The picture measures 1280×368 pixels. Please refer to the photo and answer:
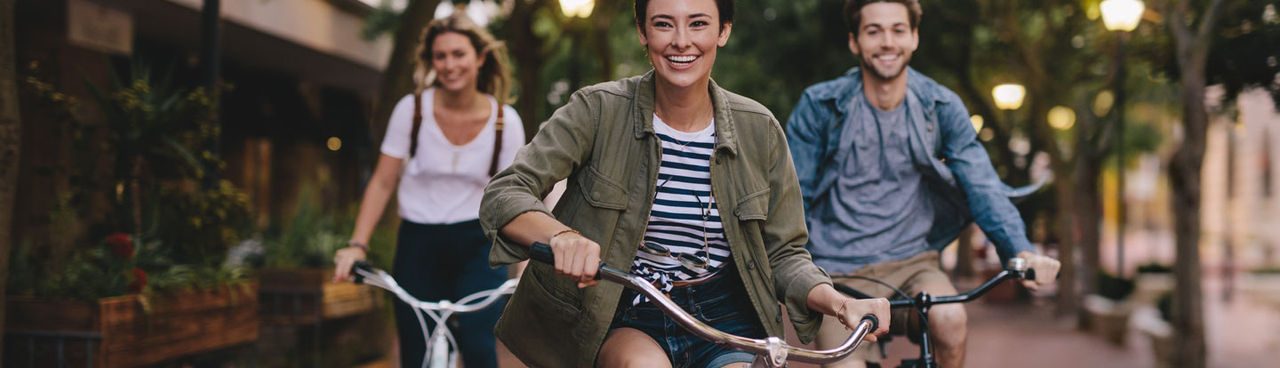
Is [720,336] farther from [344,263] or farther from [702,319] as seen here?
[344,263]

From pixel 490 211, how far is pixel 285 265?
7590 millimetres

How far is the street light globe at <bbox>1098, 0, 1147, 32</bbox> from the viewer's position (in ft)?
49.2

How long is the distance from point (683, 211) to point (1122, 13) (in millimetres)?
13074

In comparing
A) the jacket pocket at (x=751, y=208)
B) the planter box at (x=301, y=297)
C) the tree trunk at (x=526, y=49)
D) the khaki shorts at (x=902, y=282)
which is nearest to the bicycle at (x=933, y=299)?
the khaki shorts at (x=902, y=282)

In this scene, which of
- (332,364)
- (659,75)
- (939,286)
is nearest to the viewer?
(659,75)

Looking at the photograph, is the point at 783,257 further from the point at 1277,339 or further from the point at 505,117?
the point at 1277,339

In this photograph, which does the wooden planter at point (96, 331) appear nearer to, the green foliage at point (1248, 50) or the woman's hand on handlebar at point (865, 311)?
the woman's hand on handlebar at point (865, 311)

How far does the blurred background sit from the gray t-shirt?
0.52m

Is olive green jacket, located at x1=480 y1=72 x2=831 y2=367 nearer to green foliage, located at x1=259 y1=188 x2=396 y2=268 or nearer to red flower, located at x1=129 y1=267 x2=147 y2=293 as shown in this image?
red flower, located at x1=129 y1=267 x2=147 y2=293

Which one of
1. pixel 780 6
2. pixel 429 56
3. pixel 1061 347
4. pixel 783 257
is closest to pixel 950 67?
pixel 780 6

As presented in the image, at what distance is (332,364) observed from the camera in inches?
376

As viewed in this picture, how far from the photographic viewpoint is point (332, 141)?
2519 centimetres

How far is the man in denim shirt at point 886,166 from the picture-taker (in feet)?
14.8

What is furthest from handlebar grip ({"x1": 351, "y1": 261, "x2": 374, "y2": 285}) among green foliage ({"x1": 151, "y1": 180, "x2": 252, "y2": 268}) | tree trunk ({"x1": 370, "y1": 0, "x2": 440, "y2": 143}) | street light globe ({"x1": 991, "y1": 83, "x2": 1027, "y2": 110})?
street light globe ({"x1": 991, "y1": 83, "x2": 1027, "y2": 110})
